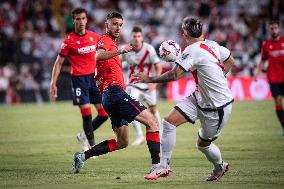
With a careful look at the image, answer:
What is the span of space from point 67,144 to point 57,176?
5.38 meters

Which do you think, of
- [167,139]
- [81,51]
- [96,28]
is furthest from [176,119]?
[96,28]

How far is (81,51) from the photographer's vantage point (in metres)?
15.1

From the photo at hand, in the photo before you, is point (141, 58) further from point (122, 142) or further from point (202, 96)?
point (202, 96)

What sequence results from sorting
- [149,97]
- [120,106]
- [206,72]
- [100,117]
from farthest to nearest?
[149,97], [100,117], [120,106], [206,72]

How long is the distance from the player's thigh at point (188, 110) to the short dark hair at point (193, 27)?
0.96 m

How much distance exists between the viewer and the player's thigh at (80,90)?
14.9 meters

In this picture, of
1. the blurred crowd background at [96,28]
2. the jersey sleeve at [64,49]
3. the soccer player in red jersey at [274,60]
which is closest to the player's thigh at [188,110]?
the jersey sleeve at [64,49]

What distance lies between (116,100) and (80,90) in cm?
373

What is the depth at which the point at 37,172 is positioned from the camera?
12266 mm

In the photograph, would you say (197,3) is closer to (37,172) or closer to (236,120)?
(236,120)

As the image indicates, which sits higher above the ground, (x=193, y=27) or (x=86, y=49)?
(x=193, y=27)

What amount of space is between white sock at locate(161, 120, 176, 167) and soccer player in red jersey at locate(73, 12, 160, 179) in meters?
0.34

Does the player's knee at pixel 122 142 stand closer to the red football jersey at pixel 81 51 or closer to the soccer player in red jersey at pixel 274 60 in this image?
the red football jersey at pixel 81 51

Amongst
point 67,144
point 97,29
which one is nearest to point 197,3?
point 97,29
